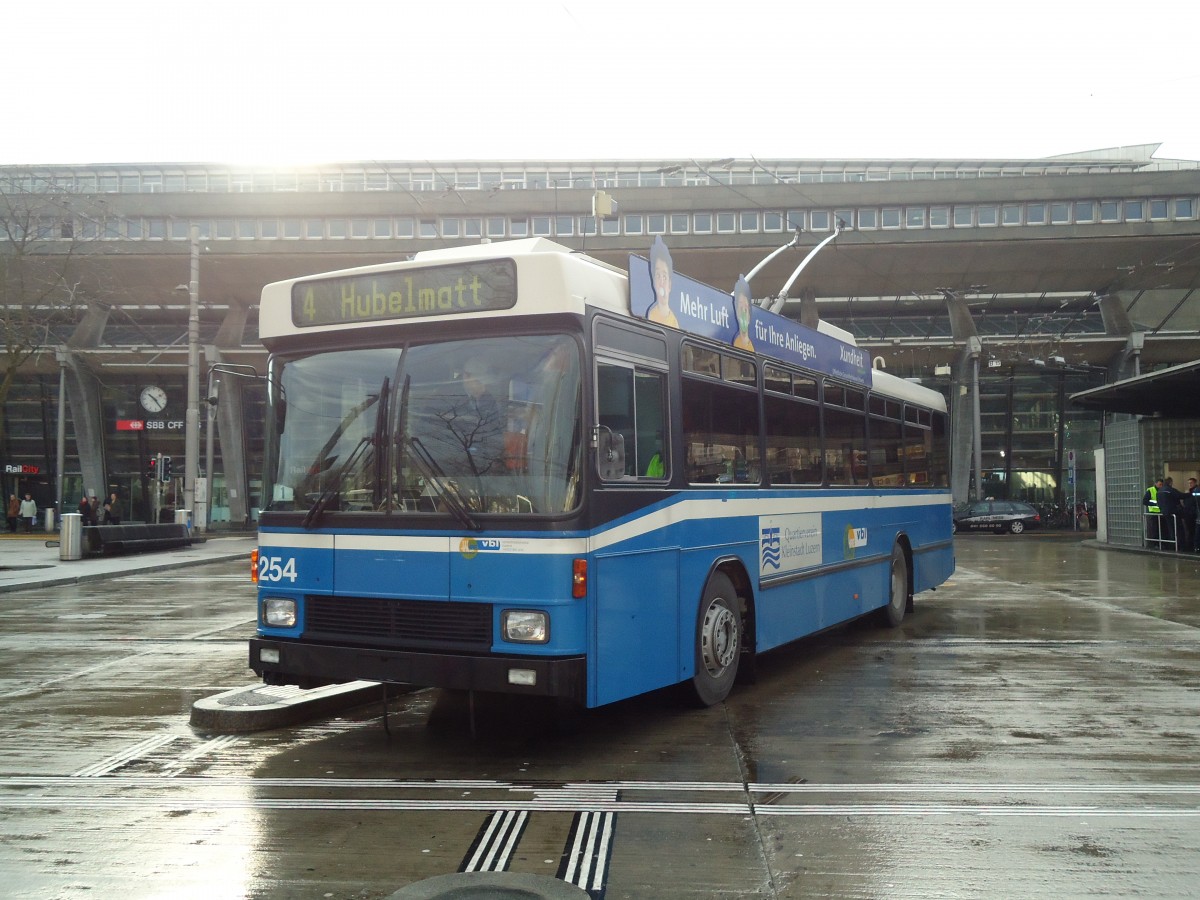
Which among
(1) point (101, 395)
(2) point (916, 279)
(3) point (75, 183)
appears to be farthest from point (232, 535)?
(2) point (916, 279)

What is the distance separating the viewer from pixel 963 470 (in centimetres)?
4691

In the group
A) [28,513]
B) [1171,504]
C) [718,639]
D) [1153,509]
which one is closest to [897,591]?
[718,639]

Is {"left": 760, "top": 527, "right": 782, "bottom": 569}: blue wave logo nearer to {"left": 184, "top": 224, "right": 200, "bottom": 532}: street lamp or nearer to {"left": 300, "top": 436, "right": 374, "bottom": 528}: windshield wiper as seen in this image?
{"left": 300, "top": 436, "right": 374, "bottom": 528}: windshield wiper

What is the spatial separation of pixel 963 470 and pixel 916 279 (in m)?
8.40

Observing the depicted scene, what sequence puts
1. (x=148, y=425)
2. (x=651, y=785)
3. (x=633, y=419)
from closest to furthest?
1. (x=651, y=785)
2. (x=633, y=419)
3. (x=148, y=425)

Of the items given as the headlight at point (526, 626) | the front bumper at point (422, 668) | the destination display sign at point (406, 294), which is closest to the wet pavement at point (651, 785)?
the front bumper at point (422, 668)

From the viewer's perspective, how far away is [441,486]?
6613 mm

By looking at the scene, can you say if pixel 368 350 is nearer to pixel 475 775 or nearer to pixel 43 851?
pixel 475 775

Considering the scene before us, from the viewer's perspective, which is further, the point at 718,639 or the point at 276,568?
the point at 718,639

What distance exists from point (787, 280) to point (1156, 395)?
17.5 m

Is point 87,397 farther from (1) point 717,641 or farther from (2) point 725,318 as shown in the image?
(1) point 717,641

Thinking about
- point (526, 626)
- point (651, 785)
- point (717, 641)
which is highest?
point (526, 626)

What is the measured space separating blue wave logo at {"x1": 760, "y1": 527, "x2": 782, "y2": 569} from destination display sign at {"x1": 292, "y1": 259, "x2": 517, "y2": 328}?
3568mm

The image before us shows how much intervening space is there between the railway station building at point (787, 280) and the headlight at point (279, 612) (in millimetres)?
35828
